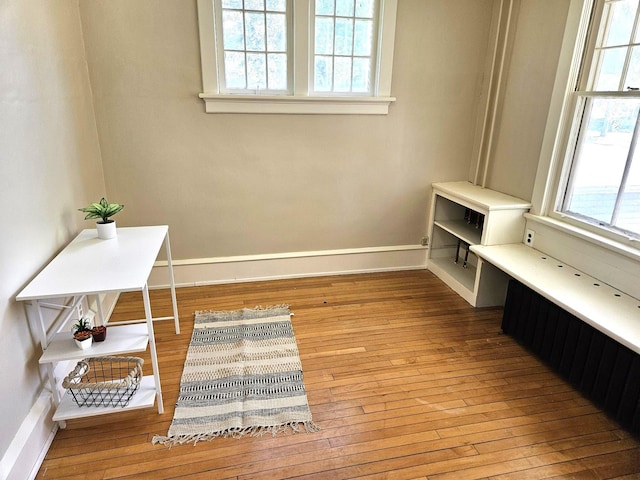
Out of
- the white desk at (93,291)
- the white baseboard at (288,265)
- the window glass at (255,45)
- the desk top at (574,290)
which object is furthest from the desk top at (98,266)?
the desk top at (574,290)

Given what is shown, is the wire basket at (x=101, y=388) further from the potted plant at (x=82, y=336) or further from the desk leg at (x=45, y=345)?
the potted plant at (x=82, y=336)

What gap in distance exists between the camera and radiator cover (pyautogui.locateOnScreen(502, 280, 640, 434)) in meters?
1.96

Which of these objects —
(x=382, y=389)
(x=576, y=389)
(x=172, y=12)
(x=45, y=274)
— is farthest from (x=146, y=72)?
(x=576, y=389)

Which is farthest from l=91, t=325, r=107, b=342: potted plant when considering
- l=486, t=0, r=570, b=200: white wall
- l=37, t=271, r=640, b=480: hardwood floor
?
l=486, t=0, r=570, b=200: white wall

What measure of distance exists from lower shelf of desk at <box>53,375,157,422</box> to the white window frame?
2.67 metres

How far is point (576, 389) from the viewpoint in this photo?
230 centimetres

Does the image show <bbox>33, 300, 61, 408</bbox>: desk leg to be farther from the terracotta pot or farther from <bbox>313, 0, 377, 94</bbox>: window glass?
<bbox>313, 0, 377, 94</bbox>: window glass

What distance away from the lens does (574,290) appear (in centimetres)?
230

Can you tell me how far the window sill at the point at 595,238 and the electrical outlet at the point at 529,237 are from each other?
0.10 m

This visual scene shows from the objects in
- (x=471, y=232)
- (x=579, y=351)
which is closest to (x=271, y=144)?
(x=471, y=232)

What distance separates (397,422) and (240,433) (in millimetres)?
794

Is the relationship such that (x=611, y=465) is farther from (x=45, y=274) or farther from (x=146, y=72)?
(x=146, y=72)

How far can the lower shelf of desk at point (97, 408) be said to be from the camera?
1.85 meters

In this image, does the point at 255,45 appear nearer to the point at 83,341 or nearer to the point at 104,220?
the point at 104,220
